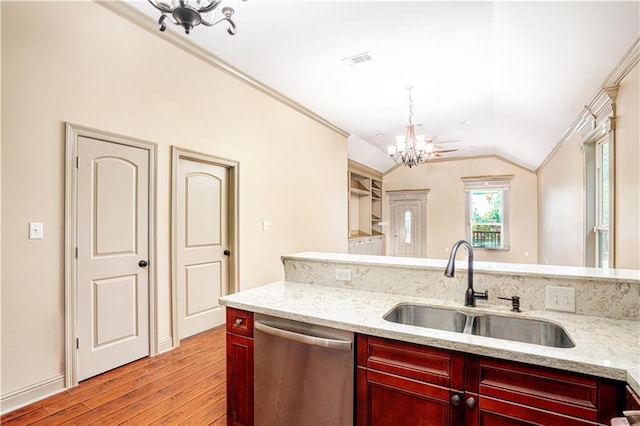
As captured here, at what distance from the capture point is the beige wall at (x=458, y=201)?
27.6ft

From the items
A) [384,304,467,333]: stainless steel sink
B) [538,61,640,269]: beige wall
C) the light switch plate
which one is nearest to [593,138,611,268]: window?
[538,61,640,269]: beige wall

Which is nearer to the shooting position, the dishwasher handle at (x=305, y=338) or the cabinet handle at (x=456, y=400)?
the cabinet handle at (x=456, y=400)

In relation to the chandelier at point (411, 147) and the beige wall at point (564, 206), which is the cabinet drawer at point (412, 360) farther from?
the beige wall at point (564, 206)

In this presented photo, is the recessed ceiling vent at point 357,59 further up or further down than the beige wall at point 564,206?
further up

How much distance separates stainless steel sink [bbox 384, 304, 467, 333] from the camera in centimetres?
170

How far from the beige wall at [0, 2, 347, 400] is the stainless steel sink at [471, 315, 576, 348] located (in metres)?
2.75

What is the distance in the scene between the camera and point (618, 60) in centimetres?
257

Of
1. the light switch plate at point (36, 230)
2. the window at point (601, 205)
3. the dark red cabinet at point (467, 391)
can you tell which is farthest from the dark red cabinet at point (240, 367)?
the window at point (601, 205)

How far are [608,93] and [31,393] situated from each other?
5.10 m

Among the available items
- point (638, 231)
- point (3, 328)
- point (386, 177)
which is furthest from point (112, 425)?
point (386, 177)

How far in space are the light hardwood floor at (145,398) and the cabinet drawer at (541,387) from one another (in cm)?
167

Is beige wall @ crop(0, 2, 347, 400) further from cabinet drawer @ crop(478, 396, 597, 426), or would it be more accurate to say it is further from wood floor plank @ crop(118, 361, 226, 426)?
cabinet drawer @ crop(478, 396, 597, 426)

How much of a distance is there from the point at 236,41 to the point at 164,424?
3219 mm

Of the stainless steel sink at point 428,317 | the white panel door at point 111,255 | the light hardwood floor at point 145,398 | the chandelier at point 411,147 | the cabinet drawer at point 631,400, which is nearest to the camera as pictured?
the cabinet drawer at point 631,400
